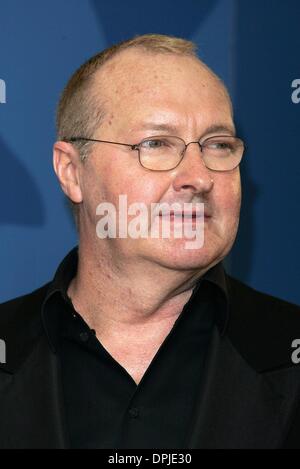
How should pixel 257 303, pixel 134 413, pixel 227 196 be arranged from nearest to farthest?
pixel 134 413 → pixel 227 196 → pixel 257 303

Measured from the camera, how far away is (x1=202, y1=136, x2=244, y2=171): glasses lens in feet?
5.36

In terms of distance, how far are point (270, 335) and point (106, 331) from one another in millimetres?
368

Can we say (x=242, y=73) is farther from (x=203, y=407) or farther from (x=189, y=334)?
(x=203, y=407)

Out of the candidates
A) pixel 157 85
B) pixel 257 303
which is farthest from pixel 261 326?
pixel 157 85

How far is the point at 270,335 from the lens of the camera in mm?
1679

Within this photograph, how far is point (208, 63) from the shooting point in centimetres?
203

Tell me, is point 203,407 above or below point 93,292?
below

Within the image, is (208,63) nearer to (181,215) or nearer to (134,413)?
(181,215)

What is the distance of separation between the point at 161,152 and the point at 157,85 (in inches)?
5.8

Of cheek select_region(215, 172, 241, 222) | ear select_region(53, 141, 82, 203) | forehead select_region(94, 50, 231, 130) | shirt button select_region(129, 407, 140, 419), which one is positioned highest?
forehead select_region(94, 50, 231, 130)

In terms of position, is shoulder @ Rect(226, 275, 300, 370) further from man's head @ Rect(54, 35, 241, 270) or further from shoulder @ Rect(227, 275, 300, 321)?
man's head @ Rect(54, 35, 241, 270)

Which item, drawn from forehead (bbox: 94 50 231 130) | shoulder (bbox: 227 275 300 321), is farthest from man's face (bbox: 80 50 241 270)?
shoulder (bbox: 227 275 300 321)

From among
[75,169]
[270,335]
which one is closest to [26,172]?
[75,169]

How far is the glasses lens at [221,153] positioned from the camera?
1.63 meters
